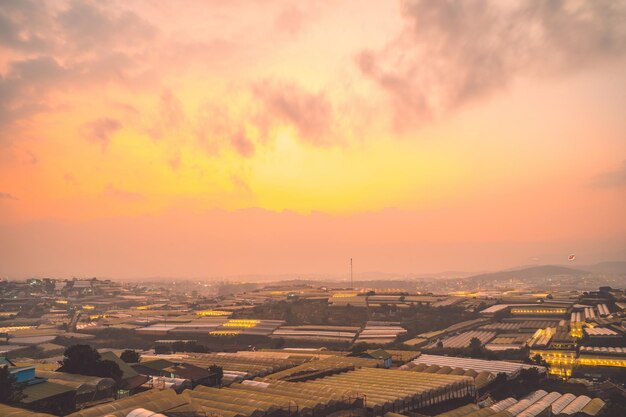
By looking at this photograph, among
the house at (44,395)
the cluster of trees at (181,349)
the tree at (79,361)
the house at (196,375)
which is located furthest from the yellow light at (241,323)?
the house at (44,395)

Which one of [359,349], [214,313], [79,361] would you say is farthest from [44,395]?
[214,313]

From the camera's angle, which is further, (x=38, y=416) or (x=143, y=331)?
(x=143, y=331)

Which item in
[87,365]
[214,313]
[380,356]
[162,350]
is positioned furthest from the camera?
[214,313]

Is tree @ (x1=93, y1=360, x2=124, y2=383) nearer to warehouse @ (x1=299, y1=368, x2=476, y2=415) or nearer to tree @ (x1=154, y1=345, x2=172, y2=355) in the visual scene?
warehouse @ (x1=299, y1=368, x2=476, y2=415)

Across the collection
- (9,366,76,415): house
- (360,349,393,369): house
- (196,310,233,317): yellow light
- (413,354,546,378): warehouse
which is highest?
(9,366,76,415): house

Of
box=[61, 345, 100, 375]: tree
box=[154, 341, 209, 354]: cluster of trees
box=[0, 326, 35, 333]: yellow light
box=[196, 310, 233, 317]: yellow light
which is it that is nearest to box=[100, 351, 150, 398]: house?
box=[61, 345, 100, 375]: tree

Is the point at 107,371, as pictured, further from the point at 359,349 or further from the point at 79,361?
the point at 359,349

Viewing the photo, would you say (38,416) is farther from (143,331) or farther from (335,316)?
(335,316)

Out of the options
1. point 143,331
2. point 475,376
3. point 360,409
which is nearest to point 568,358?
point 475,376
